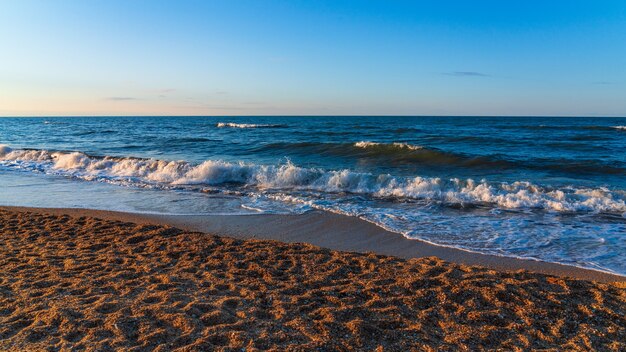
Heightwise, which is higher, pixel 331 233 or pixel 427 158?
pixel 427 158

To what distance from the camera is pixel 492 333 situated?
11.1 ft

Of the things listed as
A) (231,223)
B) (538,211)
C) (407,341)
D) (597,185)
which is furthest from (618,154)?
(407,341)

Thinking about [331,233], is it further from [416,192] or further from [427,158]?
[427,158]

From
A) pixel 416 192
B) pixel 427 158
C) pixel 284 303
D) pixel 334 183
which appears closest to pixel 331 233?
pixel 284 303

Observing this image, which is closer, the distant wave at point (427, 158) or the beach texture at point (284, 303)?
the beach texture at point (284, 303)

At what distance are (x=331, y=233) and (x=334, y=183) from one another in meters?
4.76

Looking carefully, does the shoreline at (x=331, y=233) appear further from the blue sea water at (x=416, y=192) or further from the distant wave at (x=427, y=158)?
the distant wave at (x=427, y=158)

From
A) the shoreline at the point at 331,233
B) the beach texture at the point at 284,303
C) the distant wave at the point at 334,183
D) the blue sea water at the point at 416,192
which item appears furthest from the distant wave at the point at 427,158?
the beach texture at the point at 284,303

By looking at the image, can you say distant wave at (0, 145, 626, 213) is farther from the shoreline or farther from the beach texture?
the beach texture

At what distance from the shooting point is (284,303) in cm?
388

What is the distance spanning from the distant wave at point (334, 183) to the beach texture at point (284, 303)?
16.0ft

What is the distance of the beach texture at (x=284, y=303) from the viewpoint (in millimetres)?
3227

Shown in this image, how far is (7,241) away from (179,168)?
8036 millimetres

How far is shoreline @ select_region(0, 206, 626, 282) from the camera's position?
5318 millimetres
